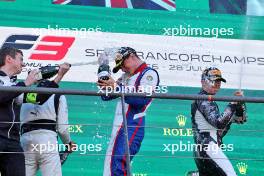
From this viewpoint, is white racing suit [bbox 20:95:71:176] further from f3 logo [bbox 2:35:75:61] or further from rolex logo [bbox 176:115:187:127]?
rolex logo [bbox 176:115:187:127]

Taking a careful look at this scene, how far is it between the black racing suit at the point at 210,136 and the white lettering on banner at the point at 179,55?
0.54 metres

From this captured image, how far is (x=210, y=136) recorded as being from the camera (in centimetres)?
577

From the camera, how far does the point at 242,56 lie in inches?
256

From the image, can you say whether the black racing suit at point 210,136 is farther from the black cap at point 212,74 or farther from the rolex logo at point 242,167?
the rolex logo at point 242,167

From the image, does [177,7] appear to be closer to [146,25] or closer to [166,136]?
[146,25]

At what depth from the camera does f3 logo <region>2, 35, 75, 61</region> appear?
20.2 ft

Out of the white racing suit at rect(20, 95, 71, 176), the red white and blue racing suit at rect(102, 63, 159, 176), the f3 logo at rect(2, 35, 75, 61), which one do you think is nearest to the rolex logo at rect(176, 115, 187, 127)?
the red white and blue racing suit at rect(102, 63, 159, 176)

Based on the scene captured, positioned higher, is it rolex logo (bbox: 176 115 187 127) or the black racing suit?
rolex logo (bbox: 176 115 187 127)

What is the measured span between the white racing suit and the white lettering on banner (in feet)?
2.69

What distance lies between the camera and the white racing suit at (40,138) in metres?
5.33

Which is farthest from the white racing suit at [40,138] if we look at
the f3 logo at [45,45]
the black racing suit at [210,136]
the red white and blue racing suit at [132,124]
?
the black racing suit at [210,136]

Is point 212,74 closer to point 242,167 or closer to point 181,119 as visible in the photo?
point 181,119

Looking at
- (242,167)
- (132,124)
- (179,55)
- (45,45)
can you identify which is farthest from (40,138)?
(242,167)

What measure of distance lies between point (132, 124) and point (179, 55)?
108 centimetres
